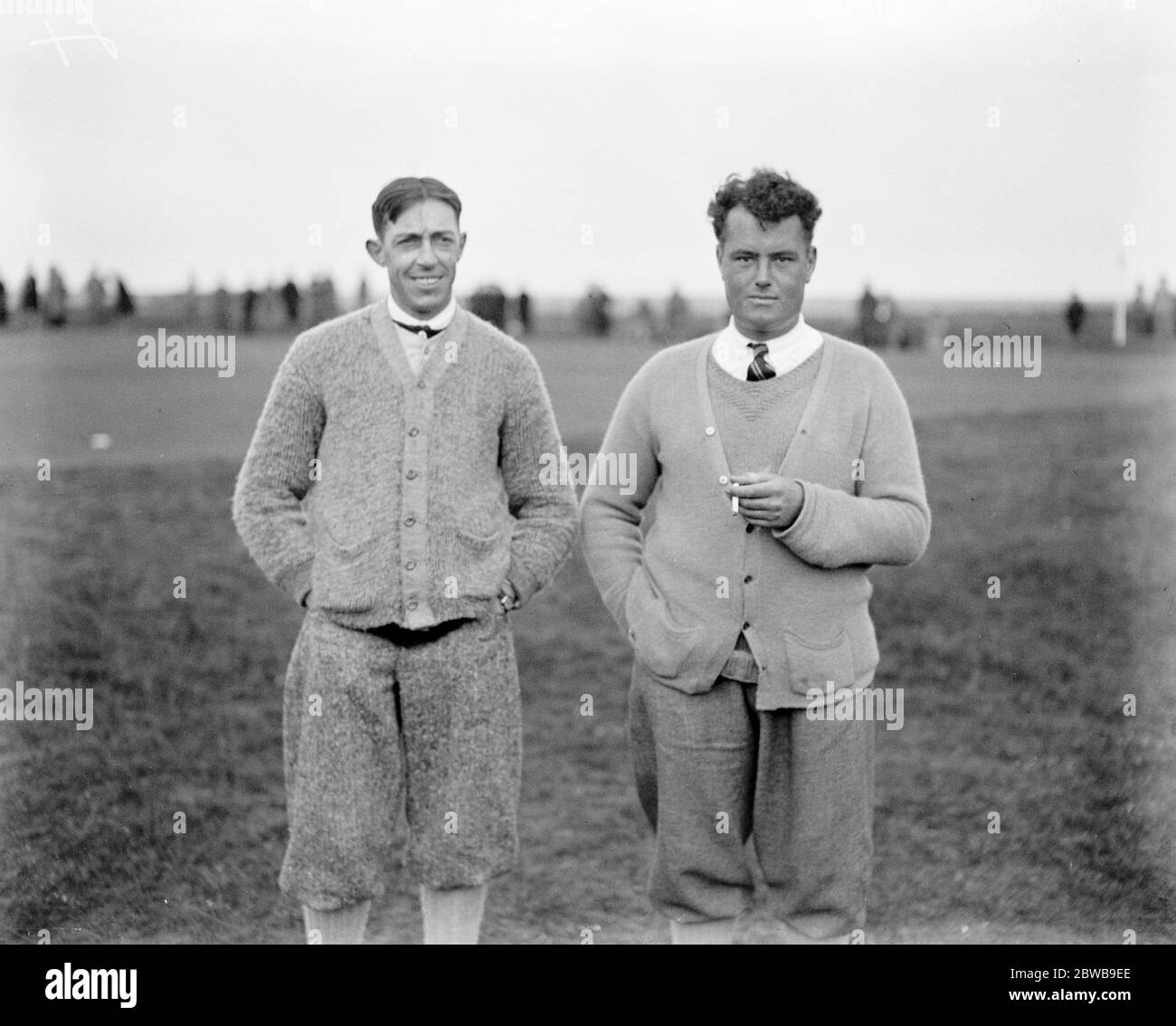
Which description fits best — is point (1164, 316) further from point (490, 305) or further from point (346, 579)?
point (346, 579)

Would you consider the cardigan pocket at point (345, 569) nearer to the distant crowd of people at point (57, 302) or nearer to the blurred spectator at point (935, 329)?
the distant crowd of people at point (57, 302)

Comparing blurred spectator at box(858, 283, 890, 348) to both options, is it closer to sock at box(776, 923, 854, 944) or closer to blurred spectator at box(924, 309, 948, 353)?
blurred spectator at box(924, 309, 948, 353)

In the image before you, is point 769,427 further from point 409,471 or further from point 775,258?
point 409,471

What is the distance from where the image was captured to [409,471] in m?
2.91

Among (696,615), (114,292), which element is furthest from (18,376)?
(696,615)

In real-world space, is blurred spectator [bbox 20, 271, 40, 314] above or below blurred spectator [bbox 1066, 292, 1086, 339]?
above

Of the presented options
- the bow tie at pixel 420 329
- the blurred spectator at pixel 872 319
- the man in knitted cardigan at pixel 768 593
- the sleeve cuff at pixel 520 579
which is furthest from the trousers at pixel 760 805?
the blurred spectator at pixel 872 319

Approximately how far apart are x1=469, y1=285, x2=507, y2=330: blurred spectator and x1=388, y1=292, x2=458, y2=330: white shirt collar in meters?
1.54

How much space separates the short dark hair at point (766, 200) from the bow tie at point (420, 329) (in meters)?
0.60

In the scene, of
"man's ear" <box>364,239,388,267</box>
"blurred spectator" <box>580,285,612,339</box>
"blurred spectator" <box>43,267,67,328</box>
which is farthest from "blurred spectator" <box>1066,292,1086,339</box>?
"blurred spectator" <box>43,267,67,328</box>

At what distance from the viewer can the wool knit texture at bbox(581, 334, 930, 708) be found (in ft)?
9.34

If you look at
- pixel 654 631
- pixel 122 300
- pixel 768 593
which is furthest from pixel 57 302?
pixel 768 593

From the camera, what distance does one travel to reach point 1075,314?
4.96m

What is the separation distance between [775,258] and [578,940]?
193 centimetres
